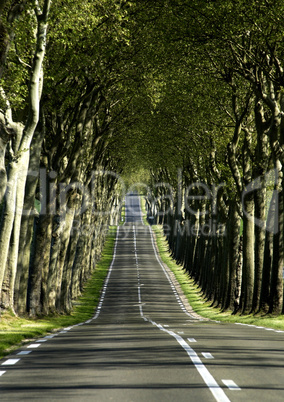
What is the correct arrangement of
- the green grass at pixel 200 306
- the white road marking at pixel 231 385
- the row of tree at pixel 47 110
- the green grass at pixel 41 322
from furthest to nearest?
the green grass at pixel 200 306 < the row of tree at pixel 47 110 < the green grass at pixel 41 322 < the white road marking at pixel 231 385

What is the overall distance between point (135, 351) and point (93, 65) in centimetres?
1506

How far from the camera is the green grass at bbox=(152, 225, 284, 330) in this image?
24.8 m

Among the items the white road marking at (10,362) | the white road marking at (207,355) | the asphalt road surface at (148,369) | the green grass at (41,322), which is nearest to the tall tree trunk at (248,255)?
the green grass at (41,322)

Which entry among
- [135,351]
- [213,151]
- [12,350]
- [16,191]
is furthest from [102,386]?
[213,151]

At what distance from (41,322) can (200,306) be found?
20.9 meters

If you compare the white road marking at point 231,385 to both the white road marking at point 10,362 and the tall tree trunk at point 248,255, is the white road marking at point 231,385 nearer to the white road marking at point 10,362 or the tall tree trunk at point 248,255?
the white road marking at point 10,362

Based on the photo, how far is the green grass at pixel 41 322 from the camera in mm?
15636

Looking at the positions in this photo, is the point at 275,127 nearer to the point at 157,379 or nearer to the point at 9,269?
the point at 9,269

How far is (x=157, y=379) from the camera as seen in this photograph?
9.02m

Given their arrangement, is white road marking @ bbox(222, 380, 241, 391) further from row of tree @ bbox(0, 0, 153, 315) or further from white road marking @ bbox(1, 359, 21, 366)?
row of tree @ bbox(0, 0, 153, 315)

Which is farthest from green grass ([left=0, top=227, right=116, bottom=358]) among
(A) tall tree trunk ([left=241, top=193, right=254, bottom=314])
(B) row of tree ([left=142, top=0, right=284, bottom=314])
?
(B) row of tree ([left=142, top=0, right=284, bottom=314])

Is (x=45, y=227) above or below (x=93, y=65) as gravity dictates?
below

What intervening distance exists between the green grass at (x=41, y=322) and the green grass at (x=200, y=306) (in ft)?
23.2

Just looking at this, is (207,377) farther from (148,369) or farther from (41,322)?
(41,322)
